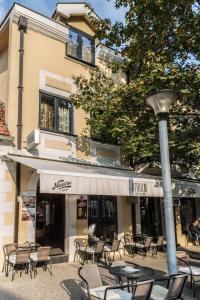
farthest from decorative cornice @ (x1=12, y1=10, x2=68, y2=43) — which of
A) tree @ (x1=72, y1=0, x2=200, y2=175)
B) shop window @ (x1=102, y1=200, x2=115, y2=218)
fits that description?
shop window @ (x1=102, y1=200, x2=115, y2=218)

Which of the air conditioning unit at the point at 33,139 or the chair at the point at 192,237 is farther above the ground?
the air conditioning unit at the point at 33,139

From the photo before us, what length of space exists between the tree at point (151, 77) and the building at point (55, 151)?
149 centimetres

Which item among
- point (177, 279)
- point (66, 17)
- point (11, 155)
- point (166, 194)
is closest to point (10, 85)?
point (11, 155)

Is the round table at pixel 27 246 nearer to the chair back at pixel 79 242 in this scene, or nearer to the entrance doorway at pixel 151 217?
the chair back at pixel 79 242

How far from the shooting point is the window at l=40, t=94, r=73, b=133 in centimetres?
1375

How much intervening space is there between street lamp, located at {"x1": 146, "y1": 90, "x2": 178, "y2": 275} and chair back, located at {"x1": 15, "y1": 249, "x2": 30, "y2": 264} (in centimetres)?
518

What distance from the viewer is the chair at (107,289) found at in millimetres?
5703

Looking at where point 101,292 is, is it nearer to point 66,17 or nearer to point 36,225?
point 36,225

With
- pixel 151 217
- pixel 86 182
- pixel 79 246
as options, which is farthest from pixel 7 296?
pixel 151 217

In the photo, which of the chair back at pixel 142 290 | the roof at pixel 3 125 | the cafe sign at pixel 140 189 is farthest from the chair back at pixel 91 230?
the chair back at pixel 142 290

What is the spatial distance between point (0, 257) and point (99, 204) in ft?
19.0

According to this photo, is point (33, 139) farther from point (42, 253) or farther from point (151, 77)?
point (151, 77)

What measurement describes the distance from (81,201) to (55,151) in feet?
8.94

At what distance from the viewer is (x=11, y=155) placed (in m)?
11.7
